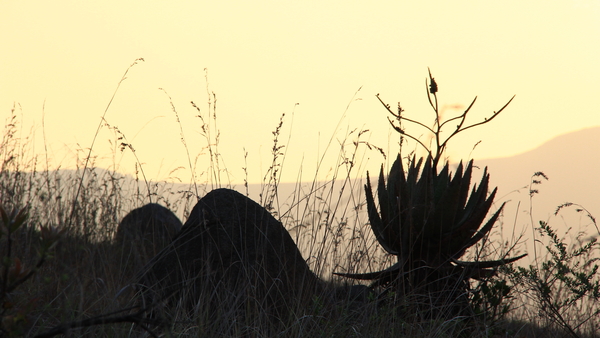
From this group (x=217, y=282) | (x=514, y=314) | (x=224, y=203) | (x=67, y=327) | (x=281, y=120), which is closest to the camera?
(x=67, y=327)

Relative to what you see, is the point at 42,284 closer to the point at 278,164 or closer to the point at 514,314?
the point at 278,164

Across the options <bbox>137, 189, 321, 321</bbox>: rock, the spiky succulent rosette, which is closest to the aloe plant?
the spiky succulent rosette

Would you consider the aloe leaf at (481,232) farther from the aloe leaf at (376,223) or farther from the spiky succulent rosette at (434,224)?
the aloe leaf at (376,223)

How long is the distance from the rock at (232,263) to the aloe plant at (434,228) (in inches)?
19.0

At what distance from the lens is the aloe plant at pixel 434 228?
3.69 meters

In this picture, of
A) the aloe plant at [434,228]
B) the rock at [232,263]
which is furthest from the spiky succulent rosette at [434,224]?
the rock at [232,263]

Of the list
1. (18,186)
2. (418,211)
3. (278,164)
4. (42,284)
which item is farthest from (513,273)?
(18,186)

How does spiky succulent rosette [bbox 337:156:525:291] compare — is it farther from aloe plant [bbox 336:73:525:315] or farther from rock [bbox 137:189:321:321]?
rock [bbox 137:189:321:321]

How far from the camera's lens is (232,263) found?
3361 millimetres

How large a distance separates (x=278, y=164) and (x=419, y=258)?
119 cm

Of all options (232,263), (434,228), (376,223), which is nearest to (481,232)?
(434,228)

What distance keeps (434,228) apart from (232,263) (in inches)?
55.9

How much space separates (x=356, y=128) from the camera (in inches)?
161

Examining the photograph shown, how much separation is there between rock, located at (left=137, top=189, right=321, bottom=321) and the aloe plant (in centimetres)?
48
